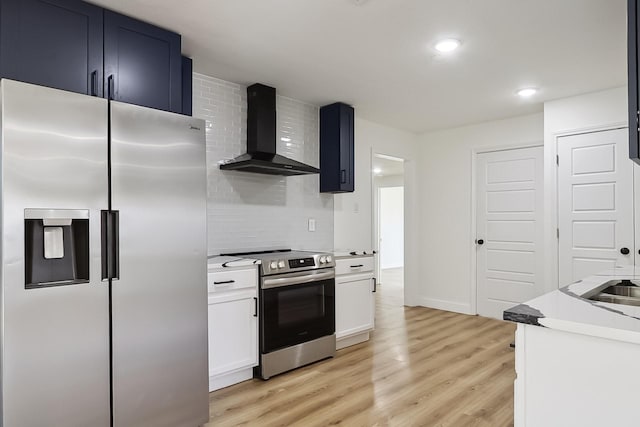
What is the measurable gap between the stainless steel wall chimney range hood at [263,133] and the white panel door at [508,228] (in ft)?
8.62

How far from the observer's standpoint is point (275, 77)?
3494 mm

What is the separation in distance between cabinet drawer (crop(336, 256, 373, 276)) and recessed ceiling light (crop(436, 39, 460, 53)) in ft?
6.45

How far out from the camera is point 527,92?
3.90 metres

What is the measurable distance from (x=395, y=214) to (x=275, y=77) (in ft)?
25.1

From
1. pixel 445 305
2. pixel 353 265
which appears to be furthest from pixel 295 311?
pixel 445 305

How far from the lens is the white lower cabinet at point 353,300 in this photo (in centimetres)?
377

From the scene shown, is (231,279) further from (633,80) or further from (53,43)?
(633,80)

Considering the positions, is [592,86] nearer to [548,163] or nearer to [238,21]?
[548,163]

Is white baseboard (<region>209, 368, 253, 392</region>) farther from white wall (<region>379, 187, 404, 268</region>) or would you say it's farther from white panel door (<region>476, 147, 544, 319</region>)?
white wall (<region>379, 187, 404, 268</region>)

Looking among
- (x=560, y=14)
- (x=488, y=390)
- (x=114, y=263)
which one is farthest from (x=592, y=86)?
(x=114, y=263)

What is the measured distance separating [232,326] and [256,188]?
138cm

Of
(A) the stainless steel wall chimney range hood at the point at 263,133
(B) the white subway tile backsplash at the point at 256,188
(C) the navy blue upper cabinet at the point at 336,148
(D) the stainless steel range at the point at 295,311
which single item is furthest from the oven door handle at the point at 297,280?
(C) the navy blue upper cabinet at the point at 336,148

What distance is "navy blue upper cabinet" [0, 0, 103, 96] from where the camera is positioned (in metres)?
1.96

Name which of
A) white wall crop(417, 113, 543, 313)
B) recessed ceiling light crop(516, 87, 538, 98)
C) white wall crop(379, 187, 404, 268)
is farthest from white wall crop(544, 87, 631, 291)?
white wall crop(379, 187, 404, 268)
